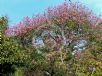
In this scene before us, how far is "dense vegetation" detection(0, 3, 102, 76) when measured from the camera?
21203 millimetres

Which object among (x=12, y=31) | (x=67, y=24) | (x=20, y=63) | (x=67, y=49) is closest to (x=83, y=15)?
(x=67, y=24)

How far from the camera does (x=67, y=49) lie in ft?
72.6

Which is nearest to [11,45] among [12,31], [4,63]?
[4,63]

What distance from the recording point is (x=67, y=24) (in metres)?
23.2

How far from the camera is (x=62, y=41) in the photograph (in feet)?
74.5

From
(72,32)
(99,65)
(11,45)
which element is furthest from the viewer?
(72,32)

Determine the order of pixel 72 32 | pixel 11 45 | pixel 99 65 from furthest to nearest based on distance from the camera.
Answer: pixel 72 32, pixel 99 65, pixel 11 45

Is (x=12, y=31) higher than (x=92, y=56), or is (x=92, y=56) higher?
(x=12, y=31)

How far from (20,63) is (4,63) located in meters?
0.97

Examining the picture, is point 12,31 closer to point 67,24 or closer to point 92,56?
point 67,24

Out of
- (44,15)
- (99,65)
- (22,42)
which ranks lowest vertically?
(99,65)

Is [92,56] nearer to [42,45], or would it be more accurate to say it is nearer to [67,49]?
[67,49]

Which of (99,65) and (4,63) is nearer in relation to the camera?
(4,63)

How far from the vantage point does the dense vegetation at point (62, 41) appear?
Result: 2120 centimetres
